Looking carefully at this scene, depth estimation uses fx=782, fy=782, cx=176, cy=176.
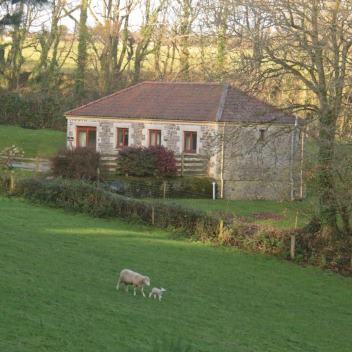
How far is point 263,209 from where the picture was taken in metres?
34.8

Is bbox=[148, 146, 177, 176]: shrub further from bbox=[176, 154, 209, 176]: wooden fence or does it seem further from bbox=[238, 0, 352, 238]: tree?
bbox=[238, 0, 352, 238]: tree

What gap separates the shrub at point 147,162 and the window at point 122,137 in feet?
9.00

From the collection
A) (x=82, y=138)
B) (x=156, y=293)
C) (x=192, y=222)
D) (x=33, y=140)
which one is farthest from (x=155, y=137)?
(x=156, y=293)

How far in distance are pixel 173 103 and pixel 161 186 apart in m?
6.04

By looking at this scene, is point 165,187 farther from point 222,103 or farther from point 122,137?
point 222,103

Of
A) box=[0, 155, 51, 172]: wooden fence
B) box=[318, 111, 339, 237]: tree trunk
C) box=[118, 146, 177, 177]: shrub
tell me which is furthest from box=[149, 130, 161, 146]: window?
box=[318, 111, 339, 237]: tree trunk

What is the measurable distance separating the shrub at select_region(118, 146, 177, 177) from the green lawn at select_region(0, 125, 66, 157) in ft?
32.7

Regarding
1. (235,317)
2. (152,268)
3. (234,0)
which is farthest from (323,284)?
(234,0)

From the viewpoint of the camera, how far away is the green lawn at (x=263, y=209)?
89.6 ft

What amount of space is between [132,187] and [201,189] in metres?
3.80

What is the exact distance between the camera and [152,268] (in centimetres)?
1953

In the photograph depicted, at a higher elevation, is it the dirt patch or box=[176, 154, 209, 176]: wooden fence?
box=[176, 154, 209, 176]: wooden fence

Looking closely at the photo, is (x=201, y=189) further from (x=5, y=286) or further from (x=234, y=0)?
(x=5, y=286)

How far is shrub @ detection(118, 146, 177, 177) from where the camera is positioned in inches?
1455
